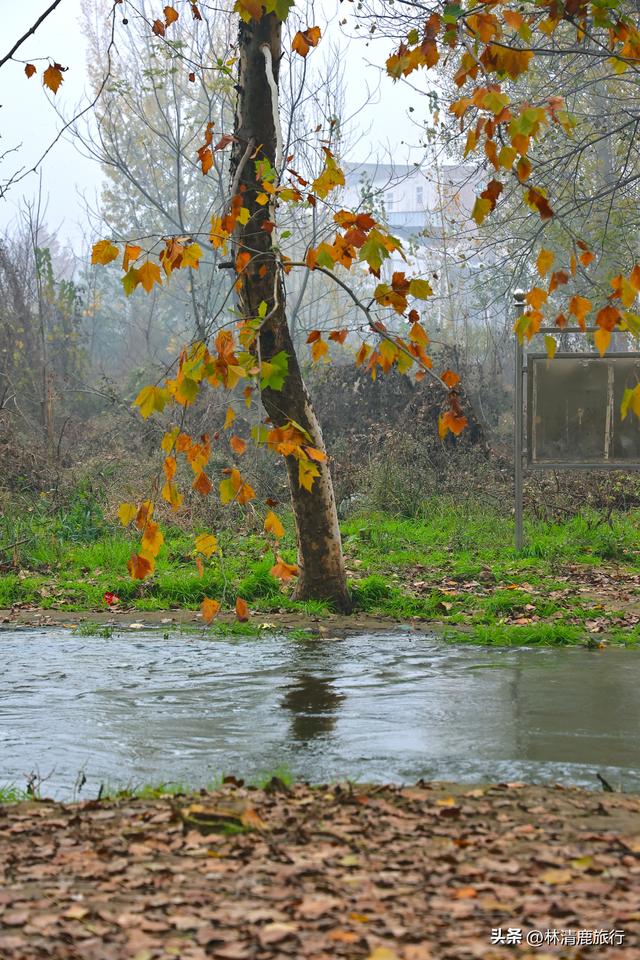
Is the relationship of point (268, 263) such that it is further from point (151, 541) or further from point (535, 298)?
point (535, 298)

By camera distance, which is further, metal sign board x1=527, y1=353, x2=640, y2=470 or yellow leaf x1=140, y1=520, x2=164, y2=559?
metal sign board x1=527, y1=353, x2=640, y2=470

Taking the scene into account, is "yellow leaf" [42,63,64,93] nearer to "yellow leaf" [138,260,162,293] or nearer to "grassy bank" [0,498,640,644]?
"yellow leaf" [138,260,162,293]

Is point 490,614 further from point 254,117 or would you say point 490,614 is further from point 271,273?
point 254,117

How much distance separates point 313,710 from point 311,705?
0.48 ft

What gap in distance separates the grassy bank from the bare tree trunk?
2.96 feet

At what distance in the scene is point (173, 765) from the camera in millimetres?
5867

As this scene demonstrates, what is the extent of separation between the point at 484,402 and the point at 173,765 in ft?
54.7

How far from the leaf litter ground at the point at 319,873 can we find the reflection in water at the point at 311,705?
1252 mm

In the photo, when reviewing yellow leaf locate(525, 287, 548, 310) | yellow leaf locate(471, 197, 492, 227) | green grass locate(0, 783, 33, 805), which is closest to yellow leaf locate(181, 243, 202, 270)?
yellow leaf locate(471, 197, 492, 227)

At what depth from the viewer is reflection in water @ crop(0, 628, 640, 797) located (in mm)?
5793

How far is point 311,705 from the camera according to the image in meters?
7.18

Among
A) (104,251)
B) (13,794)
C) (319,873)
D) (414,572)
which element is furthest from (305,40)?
(414,572)

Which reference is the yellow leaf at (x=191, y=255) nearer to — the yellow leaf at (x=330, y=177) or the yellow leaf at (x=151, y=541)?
the yellow leaf at (x=330, y=177)

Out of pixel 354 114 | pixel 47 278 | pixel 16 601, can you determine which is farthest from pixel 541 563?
pixel 47 278
